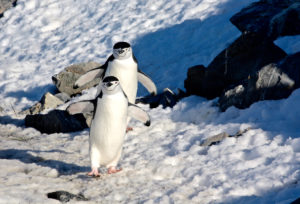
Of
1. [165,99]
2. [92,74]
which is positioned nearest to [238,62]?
[165,99]

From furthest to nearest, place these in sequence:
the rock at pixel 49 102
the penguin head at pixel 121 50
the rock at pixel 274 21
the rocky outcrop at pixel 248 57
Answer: the rock at pixel 49 102, the rock at pixel 274 21, the rocky outcrop at pixel 248 57, the penguin head at pixel 121 50

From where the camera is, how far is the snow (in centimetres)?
494

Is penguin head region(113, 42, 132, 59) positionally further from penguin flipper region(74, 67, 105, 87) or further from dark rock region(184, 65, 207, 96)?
dark rock region(184, 65, 207, 96)

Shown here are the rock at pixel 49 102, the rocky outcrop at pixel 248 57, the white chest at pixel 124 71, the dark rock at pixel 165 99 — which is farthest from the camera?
the rock at pixel 49 102

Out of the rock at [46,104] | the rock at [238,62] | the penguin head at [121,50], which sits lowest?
the rock at [46,104]

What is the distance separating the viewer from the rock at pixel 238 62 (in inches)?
310

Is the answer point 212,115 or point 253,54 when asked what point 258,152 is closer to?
point 212,115

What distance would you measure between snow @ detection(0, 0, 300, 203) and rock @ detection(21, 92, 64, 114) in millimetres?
538

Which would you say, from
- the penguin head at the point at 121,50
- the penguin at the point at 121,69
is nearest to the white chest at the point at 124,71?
the penguin at the point at 121,69

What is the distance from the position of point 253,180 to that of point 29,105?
6873mm

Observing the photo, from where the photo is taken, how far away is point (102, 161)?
228 inches

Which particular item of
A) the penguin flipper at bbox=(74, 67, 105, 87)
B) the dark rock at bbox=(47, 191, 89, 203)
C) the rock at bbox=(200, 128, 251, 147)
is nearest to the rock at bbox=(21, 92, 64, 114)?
the penguin flipper at bbox=(74, 67, 105, 87)

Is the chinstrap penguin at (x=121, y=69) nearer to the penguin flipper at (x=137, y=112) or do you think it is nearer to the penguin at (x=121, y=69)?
the penguin at (x=121, y=69)

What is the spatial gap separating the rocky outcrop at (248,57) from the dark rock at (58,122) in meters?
2.22
